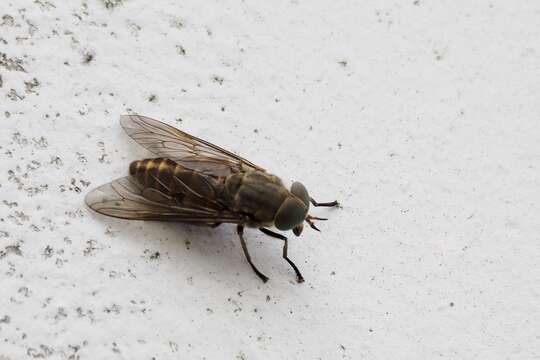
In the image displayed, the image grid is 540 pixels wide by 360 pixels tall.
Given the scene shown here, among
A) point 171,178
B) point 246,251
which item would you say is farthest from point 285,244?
point 171,178

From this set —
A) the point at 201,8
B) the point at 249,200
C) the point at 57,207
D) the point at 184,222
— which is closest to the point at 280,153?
the point at 249,200

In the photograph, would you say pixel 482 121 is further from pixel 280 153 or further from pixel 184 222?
pixel 184 222

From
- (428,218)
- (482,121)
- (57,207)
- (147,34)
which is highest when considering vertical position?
(482,121)

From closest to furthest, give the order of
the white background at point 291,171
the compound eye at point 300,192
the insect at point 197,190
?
the white background at point 291,171, the insect at point 197,190, the compound eye at point 300,192

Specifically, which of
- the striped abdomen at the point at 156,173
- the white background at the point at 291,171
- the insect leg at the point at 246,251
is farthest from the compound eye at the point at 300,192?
the striped abdomen at the point at 156,173

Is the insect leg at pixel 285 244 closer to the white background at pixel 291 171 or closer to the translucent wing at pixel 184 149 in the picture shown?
the white background at pixel 291 171

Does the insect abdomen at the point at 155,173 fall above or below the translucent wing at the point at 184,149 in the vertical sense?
below
